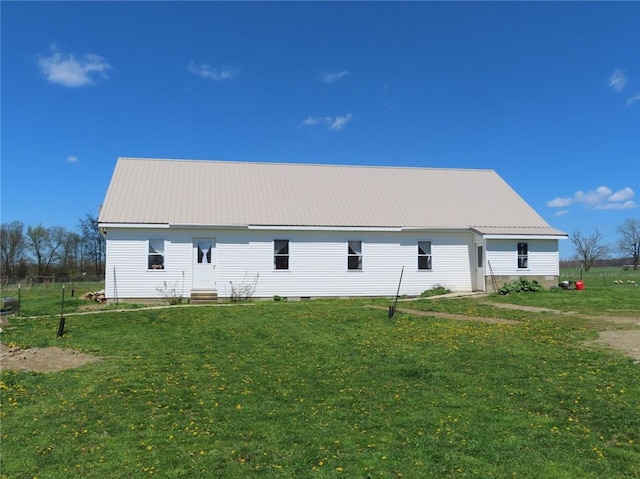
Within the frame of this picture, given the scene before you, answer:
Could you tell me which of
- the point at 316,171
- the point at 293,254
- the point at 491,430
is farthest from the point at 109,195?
the point at 491,430

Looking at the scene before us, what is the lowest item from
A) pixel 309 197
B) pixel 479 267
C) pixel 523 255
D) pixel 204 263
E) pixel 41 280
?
Answer: pixel 41 280

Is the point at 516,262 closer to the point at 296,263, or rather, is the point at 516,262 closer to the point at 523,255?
the point at 523,255

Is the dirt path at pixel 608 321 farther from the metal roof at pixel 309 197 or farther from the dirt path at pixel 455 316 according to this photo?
the metal roof at pixel 309 197

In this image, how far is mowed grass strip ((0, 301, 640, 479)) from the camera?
5.01 metres

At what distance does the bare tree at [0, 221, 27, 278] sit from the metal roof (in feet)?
105

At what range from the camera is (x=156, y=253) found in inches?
836

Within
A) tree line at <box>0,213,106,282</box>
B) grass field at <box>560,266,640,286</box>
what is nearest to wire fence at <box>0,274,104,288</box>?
tree line at <box>0,213,106,282</box>

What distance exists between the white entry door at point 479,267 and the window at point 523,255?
6.01 feet

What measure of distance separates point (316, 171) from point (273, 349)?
18238 mm

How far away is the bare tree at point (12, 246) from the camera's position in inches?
1956

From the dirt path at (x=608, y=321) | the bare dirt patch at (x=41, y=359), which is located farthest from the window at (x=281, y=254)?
the bare dirt patch at (x=41, y=359)

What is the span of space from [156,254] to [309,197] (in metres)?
7.85

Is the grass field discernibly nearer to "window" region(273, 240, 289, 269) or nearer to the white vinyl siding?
the white vinyl siding

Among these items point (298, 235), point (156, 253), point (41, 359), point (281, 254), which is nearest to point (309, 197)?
point (298, 235)
